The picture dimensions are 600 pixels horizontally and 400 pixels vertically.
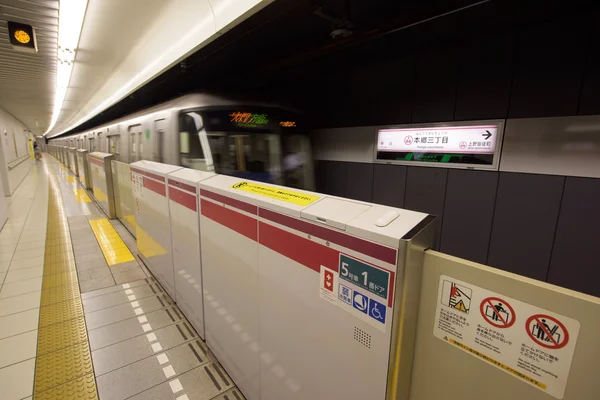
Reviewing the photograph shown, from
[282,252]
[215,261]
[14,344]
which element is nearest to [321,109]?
[215,261]

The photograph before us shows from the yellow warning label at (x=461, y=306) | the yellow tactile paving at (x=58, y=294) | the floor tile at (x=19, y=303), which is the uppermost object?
the yellow warning label at (x=461, y=306)

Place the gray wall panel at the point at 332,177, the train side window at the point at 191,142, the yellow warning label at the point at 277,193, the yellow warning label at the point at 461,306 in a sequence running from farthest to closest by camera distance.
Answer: the gray wall panel at the point at 332,177 < the train side window at the point at 191,142 < the yellow warning label at the point at 277,193 < the yellow warning label at the point at 461,306

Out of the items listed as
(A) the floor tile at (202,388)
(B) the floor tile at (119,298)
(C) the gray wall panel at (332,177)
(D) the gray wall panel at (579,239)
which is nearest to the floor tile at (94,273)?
(B) the floor tile at (119,298)

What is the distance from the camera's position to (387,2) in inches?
108

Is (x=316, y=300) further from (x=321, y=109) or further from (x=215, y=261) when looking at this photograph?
(x=321, y=109)

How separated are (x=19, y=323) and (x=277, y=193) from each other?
2763 millimetres

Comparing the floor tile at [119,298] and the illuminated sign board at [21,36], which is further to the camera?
the illuminated sign board at [21,36]

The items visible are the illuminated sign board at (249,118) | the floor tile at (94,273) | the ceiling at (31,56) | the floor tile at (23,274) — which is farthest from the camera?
the illuminated sign board at (249,118)

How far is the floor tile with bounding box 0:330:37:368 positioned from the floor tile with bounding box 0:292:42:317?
0.48 m

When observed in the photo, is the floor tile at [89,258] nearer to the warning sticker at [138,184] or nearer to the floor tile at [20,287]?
the floor tile at [20,287]

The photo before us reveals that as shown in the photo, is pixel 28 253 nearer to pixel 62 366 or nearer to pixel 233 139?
pixel 62 366

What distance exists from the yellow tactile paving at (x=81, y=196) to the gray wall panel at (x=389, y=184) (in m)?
7.72

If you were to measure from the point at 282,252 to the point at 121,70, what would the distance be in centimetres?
615

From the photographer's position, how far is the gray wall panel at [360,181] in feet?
15.7
